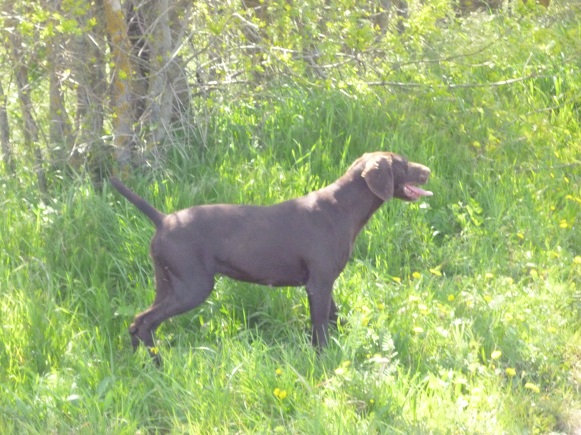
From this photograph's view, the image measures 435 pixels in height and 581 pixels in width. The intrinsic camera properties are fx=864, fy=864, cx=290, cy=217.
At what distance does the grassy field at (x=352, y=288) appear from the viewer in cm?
402

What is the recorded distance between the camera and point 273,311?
5.09 meters

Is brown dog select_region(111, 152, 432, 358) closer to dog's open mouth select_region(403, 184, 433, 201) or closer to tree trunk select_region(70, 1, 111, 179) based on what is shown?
dog's open mouth select_region(403, 184, 433, 201)

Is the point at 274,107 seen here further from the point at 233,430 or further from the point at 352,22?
the point at 233,430

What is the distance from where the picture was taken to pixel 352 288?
5309 mm

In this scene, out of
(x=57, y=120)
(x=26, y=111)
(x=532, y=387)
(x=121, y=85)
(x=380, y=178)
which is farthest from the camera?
(x=26, y=111)

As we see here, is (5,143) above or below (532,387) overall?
above

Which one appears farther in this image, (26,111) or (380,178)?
(26,111)

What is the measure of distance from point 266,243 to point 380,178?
75 cm

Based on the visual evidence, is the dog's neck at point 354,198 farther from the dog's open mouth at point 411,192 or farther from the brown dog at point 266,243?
the dog's open mouth at point 411,192

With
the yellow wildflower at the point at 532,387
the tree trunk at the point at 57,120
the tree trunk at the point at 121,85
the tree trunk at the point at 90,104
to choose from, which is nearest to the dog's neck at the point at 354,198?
the yellow wildflower at the point at 532,387

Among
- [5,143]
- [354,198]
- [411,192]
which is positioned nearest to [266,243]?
[354,198]

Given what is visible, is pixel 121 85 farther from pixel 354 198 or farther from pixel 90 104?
pixel 354 198

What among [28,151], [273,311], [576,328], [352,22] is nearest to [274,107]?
[352,22]

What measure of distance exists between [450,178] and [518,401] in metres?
2.91
